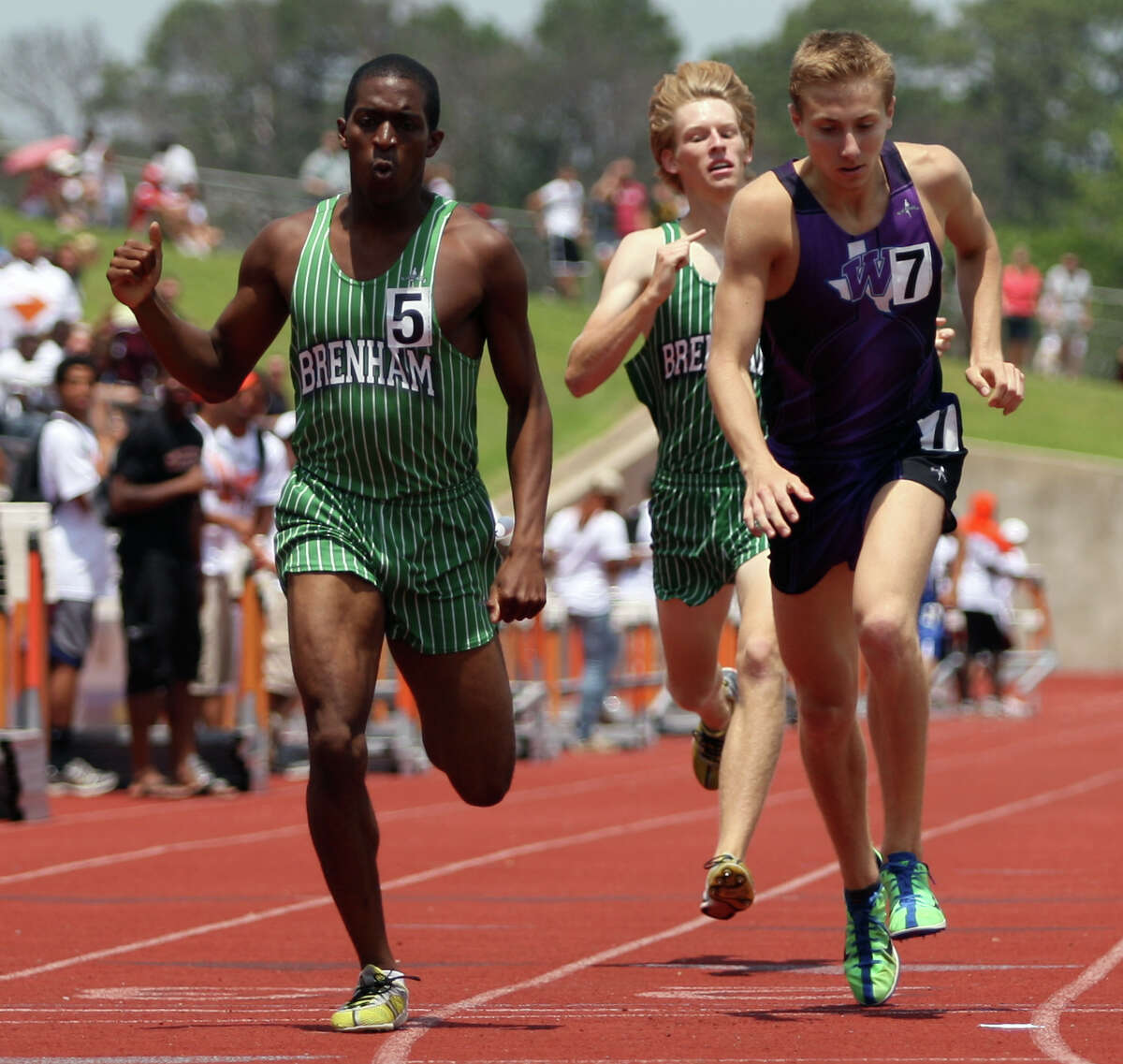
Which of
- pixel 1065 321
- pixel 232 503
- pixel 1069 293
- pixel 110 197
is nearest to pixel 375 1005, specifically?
pixel 232 503

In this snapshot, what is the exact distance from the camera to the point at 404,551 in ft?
18.7

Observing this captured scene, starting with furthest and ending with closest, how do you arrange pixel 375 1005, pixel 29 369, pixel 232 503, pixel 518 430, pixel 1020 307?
pixel 1020 307 < pixel 29 369 < pixel 232 503 < pixel 518 430 < pixel 375 1005

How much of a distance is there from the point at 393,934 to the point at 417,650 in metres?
2.30

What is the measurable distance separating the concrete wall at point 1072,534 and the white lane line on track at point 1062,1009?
1139 inches

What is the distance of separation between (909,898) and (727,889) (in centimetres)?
80

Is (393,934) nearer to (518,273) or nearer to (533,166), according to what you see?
(518,273)

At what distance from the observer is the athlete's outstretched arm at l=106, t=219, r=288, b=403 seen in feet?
19.0

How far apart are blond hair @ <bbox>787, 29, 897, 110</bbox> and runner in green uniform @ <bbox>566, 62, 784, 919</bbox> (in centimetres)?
128

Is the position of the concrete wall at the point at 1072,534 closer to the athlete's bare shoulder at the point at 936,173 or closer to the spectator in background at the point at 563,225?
the spectator in background at the point at 563,225

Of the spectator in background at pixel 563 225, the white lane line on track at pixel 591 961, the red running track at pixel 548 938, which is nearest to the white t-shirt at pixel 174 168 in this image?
the spectator in background at pixel 563 225

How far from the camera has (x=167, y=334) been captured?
5.91 meters

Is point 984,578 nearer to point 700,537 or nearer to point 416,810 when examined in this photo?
point 416,810

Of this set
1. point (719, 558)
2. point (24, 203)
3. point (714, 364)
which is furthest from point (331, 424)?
point (24, 203)

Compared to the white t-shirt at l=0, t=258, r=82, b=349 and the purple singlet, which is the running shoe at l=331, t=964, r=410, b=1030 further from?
the white t-shirt at l=0, t=258, r=82, b=349
